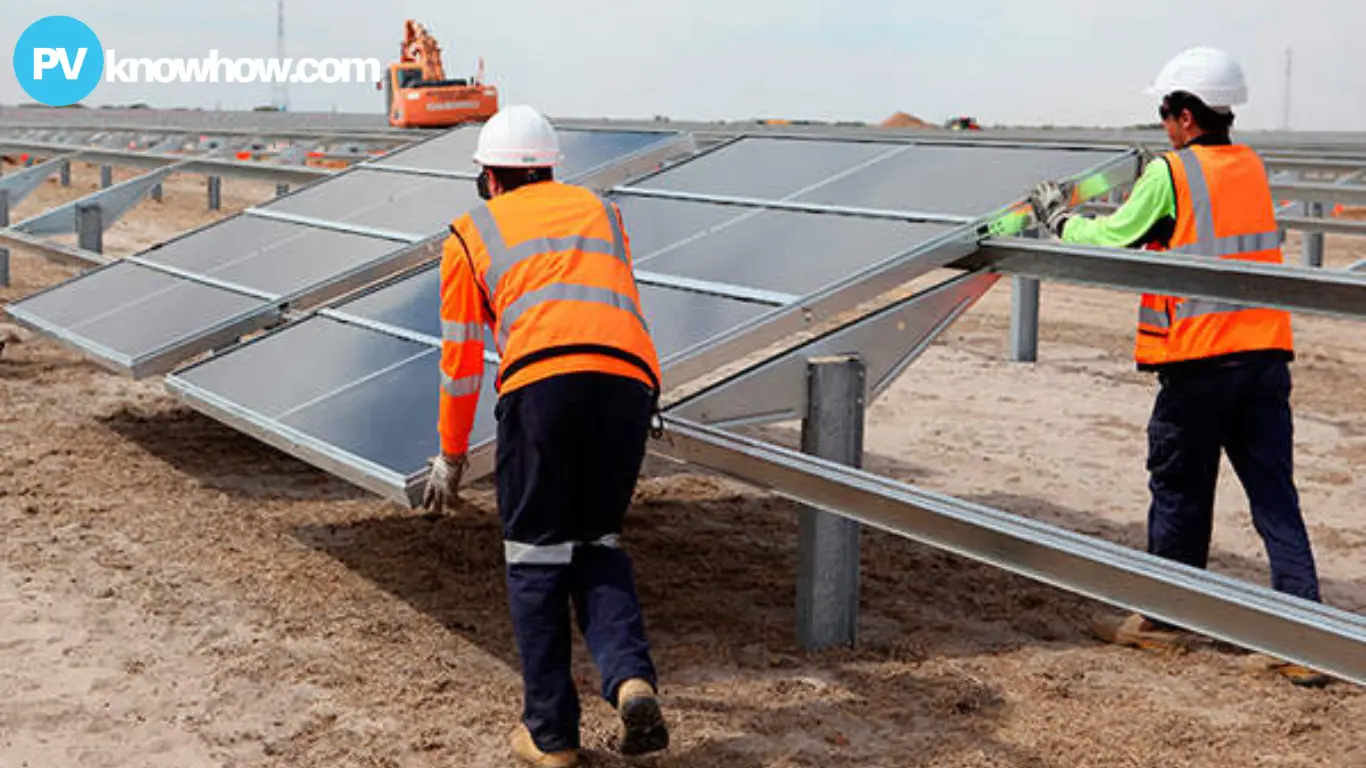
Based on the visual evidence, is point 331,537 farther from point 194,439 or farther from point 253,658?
point 194,439

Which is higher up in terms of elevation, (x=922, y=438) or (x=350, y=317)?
(x=350, y=317)

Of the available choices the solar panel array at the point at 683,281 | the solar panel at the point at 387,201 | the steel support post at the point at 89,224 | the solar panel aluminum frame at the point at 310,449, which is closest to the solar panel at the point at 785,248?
the solar panel array at the point at 683,281

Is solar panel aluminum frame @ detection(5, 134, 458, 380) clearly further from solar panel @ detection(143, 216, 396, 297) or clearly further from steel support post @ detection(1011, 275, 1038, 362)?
steel support post @ detection(1011, 275, 1038, 362)

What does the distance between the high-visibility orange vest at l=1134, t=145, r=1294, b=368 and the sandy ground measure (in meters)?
1.21

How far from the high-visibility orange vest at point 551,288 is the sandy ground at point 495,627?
1217 mm

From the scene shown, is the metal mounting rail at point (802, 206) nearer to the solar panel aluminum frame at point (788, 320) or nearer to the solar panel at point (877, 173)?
the solar panel at point (877, 173)

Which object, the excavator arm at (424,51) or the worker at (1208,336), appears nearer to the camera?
the worker at (1208,336)

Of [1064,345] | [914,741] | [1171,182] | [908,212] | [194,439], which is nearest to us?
[914,741]

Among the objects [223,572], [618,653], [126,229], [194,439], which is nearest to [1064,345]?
[194,439]

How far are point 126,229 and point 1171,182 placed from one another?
19.8 metres

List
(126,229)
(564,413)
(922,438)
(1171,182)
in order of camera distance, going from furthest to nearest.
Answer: (126,229) → (922,438) → (1171,182) → (564,413)

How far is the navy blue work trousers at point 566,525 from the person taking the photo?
444 cm

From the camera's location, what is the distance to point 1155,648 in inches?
230

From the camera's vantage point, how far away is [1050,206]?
5867mm
